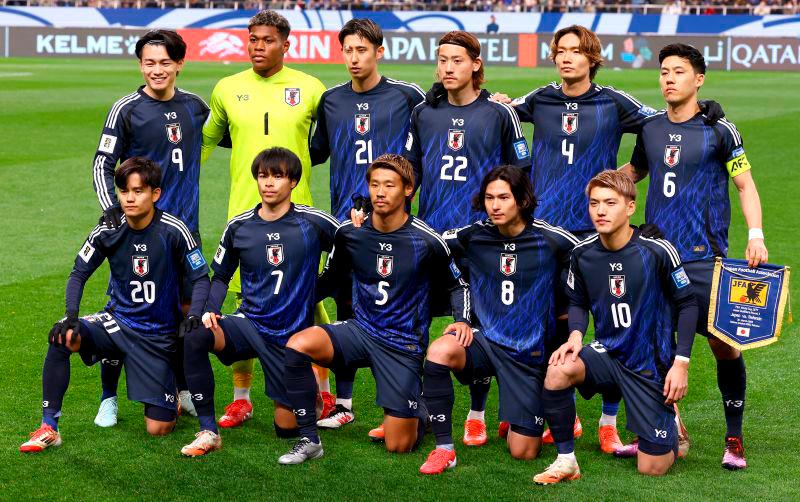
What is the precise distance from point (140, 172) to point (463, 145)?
6.01 ft

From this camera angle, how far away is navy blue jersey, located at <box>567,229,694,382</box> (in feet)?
19.4

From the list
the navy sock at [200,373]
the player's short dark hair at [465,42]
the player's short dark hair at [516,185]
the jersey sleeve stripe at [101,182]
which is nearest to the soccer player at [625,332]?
the player's short dark hair at [516,185]

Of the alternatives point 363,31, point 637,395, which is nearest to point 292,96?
point 363,31

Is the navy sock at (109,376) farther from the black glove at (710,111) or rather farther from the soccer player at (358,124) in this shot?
the black glove at (710,111)

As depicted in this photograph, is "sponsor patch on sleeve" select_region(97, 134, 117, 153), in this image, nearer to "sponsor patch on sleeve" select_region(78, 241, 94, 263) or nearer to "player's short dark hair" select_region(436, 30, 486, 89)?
"sponsor patch on sleeve" select_region(78, 241, 94, 263)

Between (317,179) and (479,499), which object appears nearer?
(479,499)

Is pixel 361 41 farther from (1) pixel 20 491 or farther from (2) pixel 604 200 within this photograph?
(1) pixel 20 491

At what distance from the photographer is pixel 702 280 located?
610 centimetres

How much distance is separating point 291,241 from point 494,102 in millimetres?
1427

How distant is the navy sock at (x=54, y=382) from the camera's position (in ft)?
20.2

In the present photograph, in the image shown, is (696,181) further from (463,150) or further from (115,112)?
(115,112)

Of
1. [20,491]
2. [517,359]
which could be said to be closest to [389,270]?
[517,359]

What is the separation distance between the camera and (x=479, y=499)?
551 cm

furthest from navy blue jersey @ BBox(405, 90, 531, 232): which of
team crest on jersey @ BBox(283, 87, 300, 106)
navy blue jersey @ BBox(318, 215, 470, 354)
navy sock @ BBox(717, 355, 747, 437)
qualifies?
navy sock @ BBox(717, 355, 747, 437)
